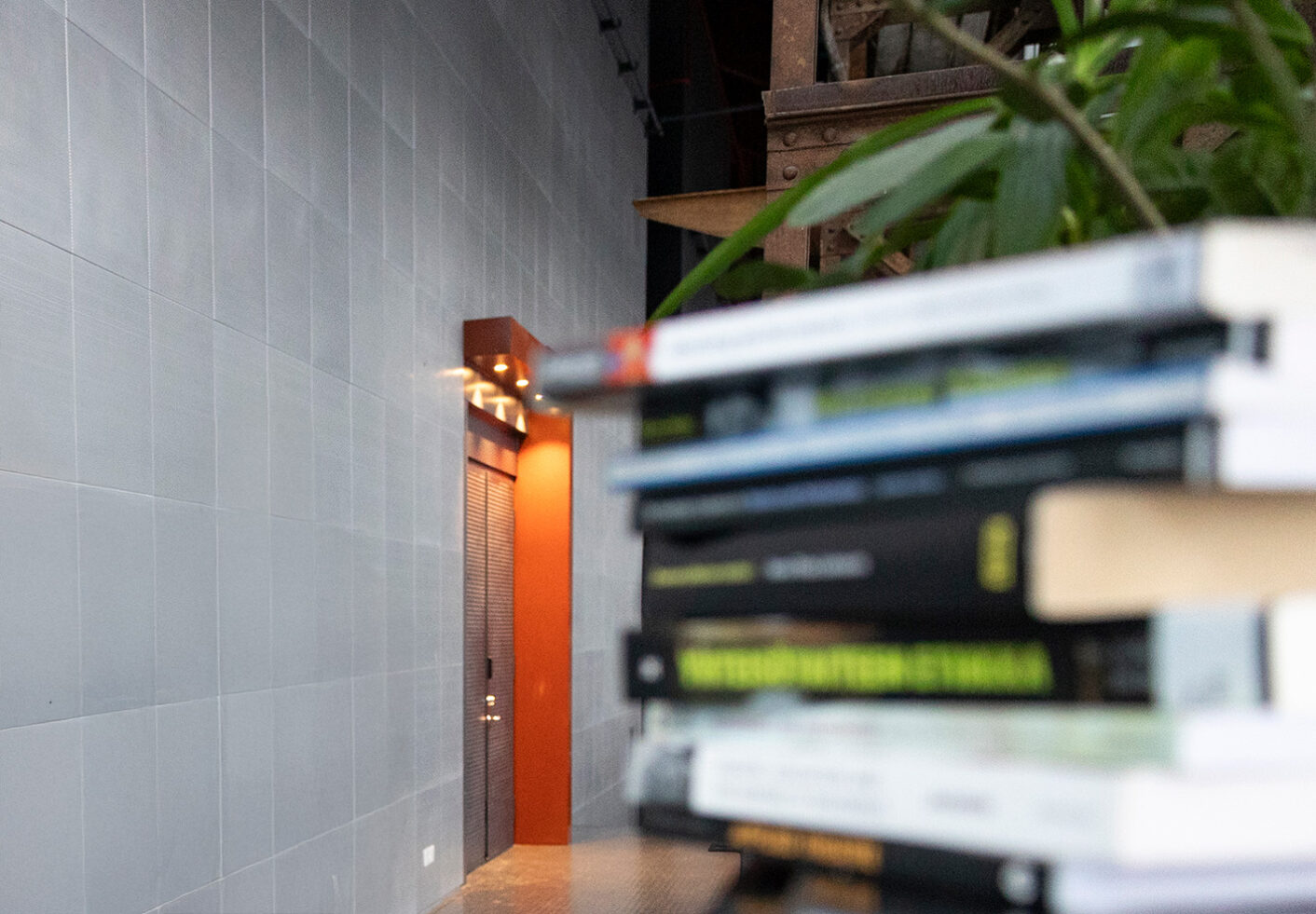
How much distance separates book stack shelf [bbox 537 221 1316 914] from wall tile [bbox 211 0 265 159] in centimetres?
288

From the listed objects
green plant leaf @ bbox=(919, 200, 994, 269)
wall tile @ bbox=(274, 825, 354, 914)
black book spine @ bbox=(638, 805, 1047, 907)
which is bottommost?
wall tile @ bbox=(274, 825, 354, 914)

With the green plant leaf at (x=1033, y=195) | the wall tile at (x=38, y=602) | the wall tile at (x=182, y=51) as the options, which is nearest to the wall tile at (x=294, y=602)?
the wall tile at (x=38, y=602)

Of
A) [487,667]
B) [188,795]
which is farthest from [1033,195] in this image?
[487,667]

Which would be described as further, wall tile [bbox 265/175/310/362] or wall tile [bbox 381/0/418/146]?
wall tile [bbox 381/0/418/146]

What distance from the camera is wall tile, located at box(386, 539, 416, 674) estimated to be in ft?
13.6

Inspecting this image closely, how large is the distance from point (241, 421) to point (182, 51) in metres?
1.08

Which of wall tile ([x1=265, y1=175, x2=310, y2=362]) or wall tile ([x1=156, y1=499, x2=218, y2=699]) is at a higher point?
wall tile ([x1=265, y1=175, x2=310, y2=362])

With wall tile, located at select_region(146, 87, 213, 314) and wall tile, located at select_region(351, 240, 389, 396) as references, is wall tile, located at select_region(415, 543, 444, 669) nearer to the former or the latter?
wall tile, located at select_region(351, 240, 389, 396)

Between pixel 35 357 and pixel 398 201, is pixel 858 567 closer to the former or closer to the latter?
pixel 35 357

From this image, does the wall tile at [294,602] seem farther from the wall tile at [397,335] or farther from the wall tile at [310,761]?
the wall tile at [397,335]

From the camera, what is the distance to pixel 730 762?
561mm

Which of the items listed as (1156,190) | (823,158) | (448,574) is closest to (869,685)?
(1156,190)

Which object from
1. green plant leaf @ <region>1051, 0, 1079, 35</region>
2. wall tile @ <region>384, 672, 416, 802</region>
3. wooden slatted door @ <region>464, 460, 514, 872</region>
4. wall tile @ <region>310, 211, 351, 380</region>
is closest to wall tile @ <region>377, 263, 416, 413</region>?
wall tile @ <region>310, 211, 351, 380</region>

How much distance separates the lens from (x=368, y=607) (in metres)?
3.92
